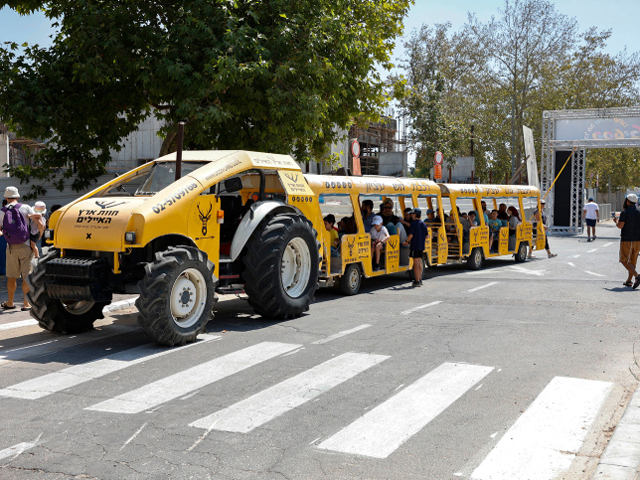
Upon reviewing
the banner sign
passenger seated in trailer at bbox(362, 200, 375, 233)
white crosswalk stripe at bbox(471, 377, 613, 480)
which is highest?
the banner sign

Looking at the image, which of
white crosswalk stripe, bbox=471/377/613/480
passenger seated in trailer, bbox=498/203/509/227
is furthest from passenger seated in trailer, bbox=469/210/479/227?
white crosswalk stripe, bbox=471/377/613/480

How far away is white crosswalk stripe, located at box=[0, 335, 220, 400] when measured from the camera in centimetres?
667

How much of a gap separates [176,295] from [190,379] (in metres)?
1.73

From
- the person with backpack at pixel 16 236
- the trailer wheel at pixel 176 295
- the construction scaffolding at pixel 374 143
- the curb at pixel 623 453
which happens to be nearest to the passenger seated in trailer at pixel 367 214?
the trailer wheel at pixel 176 295

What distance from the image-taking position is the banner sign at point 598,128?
3334 centimetres

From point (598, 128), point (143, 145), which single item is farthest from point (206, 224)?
point (598, 128)

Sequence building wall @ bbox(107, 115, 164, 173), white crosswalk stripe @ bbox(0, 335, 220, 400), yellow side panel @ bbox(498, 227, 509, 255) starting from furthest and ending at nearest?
building wall @ bbox(107, 115, 164, 173)
yellow side panel @ bbox(498, 227, 509, 255)
white crosswalk stripe @ bbox(0, 335, 220, 400)

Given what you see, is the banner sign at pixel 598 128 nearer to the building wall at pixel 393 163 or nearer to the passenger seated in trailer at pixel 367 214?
the building wall at pixel 393 163

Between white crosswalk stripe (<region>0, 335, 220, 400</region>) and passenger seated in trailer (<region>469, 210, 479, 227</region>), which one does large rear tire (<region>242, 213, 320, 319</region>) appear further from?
passenger seated in trailer (<region>469, 210, 479, 227</region>)

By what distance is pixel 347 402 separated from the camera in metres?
6.26

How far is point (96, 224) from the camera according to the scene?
8594 millimetres

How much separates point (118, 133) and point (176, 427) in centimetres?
1319

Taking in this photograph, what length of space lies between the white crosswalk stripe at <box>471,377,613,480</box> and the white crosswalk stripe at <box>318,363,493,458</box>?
700 millimetres

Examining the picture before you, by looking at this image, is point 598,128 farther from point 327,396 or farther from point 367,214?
point 327,396
